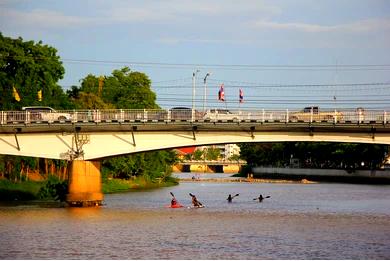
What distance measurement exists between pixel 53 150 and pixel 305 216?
76.4ft

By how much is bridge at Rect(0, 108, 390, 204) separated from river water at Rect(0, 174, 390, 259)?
488 cm

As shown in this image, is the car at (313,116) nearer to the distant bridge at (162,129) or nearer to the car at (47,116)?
the distant bridge at (162,129)

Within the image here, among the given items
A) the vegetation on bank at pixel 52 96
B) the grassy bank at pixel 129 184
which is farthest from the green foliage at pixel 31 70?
the grassy bank at pixel 129 184

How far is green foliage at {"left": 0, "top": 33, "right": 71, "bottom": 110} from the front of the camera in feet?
401

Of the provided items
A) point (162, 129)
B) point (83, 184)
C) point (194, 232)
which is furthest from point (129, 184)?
point (194, 232)

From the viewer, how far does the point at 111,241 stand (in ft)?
206

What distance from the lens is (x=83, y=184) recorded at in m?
89.6

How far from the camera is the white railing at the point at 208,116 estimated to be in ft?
273

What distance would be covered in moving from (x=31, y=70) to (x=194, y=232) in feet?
211

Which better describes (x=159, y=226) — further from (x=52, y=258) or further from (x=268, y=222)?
(x=52, y=258)

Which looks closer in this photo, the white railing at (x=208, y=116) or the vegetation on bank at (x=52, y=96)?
the white railing at (x=208, y=116)

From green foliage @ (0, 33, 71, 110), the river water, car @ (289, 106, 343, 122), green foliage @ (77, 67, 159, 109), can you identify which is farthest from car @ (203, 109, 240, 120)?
green foliage @ (77, 67, 159, 109)

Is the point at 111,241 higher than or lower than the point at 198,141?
lower

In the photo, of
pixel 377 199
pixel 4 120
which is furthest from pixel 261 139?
pixel 377 199
